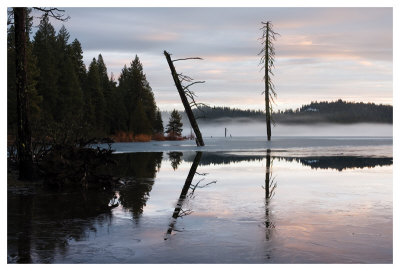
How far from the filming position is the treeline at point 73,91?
2245 inches

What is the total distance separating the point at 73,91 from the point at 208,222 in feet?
213

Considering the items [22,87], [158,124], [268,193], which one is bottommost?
[268,193]

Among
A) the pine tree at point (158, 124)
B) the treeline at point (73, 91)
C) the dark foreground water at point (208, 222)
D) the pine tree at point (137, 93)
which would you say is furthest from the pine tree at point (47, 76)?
the dark foreground water at point (208, 222)

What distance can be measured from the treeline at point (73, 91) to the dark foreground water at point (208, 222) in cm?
3932

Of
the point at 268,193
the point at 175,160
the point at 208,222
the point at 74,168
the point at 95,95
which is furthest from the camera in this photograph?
the point at 95,95

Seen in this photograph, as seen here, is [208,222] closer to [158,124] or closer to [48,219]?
[48,219]

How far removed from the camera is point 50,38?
7425 cm

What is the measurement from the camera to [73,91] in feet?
228

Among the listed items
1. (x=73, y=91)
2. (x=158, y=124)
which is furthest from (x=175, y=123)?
(x=73, y=91)

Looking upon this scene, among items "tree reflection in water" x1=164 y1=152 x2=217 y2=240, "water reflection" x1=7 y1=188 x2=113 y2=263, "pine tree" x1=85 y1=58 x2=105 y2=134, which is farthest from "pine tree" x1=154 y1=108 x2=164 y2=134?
"water reflection" x1=7 y1=188 x2=113 y2=263

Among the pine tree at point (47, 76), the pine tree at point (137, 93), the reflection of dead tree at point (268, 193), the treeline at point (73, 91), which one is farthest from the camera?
the pine tree at point (137, 93)

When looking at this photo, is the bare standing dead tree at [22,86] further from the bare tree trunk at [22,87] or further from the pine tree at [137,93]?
the pine tree at [137,93]

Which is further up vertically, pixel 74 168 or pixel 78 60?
pixel 78 60

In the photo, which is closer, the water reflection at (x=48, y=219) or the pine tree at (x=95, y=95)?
the water reflection at (x=48, y=219)
